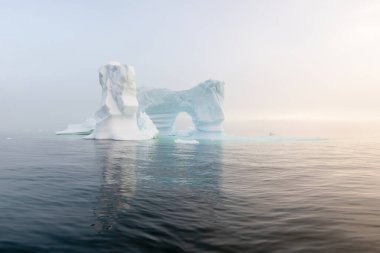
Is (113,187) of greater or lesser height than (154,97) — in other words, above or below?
below

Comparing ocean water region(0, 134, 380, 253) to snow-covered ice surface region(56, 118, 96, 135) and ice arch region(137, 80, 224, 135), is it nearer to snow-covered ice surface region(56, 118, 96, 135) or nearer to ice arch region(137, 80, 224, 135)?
ice arch region(137, 80, 224, 135)

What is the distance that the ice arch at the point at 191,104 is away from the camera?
49094 millimetres

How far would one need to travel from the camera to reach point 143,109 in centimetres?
5225

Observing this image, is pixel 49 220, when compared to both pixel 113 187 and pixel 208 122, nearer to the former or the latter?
pixel 113 187

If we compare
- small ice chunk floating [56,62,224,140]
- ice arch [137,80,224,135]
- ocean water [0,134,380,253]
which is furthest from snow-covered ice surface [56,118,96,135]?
ocean water [0,134,380,253]

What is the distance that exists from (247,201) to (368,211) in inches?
120

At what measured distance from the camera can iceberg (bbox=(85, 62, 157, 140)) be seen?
39094 millimetres

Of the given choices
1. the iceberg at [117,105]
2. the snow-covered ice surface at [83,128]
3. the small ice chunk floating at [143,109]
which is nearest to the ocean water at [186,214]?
the iceberg at [117,105]

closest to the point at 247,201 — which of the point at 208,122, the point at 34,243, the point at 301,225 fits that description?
the point at 301,225

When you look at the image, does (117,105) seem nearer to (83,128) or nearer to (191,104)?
(191,104)

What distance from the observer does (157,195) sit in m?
9.54

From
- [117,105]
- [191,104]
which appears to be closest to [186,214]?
[117,105]

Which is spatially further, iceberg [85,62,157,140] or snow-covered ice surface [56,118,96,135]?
snow-covered ice surface [56,118,96,135]

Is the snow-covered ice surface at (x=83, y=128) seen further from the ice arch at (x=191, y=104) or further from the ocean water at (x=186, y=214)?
the ocean water at (x=186, y=214)
